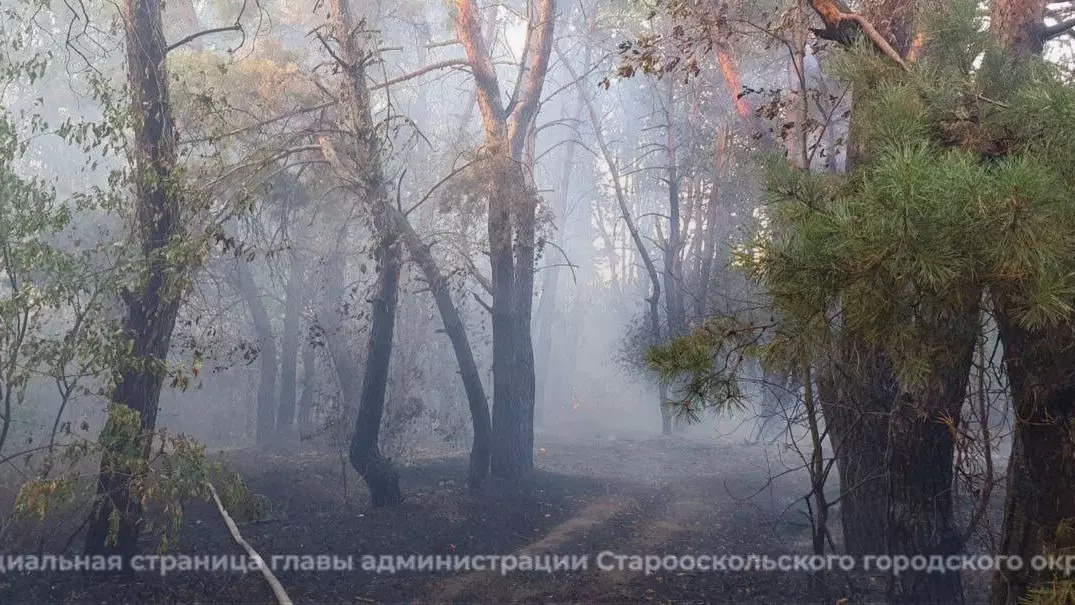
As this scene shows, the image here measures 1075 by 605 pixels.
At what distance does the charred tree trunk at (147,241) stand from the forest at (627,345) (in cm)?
4

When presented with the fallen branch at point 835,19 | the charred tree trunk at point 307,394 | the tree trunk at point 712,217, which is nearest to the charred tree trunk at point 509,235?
the tree trunk at point 712,217

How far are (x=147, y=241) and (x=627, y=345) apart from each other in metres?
16.1

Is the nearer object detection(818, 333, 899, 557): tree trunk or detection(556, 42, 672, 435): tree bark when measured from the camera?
detection(818, 333, 899, 557): tree trunk

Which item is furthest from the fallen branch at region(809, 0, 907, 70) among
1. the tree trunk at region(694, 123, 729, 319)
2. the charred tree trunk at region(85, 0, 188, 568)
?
the tree trunk at region(694, 123, 729, 319)

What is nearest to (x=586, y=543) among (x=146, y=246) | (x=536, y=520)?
(x=536, y=520)

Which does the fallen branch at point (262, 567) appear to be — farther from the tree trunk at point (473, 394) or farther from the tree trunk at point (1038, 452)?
the tree trunk at point (473, 394)

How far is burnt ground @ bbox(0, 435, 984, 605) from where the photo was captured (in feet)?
28.9

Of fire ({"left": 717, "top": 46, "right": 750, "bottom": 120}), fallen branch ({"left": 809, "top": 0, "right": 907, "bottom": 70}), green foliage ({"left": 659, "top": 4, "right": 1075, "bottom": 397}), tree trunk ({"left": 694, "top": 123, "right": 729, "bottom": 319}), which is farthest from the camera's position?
tree trunk ({"left": 694, "top": 123, "right": 729, "bottom": 319})

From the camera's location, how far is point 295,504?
13.4m

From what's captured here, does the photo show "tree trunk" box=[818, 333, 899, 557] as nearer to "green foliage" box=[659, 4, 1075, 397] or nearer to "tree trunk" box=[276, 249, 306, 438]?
"green foliage" box=[659, 4, 1075, 397]

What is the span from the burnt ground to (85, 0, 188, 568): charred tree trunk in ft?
2.16

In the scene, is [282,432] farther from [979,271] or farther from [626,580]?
[979,271]

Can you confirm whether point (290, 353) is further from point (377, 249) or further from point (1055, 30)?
point (1055, 30)

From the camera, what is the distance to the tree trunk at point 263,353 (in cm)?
2105
